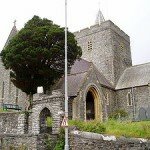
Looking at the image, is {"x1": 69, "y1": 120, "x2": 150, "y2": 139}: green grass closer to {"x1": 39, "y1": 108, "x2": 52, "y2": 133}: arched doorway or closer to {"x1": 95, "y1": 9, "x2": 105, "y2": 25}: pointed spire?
{"x1": 39, "y1": 108, "x2": 52, "y2": 133}: arched doorway

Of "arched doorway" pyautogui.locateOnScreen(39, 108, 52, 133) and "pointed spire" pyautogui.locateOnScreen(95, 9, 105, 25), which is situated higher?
"pointed spire" pyautogui.locateOnScreen(95, 9, 105, 25)

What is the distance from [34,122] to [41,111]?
790mm

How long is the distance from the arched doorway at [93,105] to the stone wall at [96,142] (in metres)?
10.7

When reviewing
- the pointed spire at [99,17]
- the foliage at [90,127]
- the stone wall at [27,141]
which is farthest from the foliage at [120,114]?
the stone wall at [27,141]

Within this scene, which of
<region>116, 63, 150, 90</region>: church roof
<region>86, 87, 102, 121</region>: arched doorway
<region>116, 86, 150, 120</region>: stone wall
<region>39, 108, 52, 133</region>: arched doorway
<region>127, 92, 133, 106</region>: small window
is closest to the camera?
<region>39, 108, 52, 133</region>: arched doorway

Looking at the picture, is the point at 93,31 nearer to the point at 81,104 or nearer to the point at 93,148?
the point at 81,104

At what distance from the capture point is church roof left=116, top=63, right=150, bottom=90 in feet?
128

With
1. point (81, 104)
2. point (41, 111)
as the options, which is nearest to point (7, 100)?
point (81, 104)

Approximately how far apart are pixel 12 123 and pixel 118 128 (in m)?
7.17

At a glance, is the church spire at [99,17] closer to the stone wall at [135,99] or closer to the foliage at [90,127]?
the stone wall at [135,99]

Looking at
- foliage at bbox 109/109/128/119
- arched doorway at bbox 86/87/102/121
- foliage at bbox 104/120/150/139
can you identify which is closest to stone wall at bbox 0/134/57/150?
foliage at bbox 104/120/150/139

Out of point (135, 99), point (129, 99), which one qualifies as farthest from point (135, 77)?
point (135, 99)

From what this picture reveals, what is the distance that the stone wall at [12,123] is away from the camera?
19969mm

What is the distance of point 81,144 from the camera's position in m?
16.9
